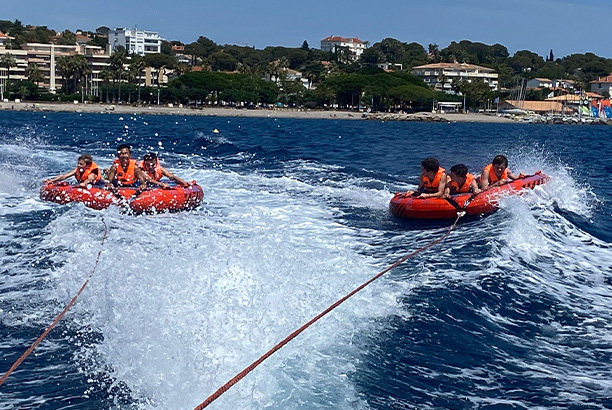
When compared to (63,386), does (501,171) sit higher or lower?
higher

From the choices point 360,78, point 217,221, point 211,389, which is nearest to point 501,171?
point 217,221

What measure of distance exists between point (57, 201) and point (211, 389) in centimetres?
800

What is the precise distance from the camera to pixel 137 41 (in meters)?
133

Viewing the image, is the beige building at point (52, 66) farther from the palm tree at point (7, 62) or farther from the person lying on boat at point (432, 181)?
the person lying on boat at point (432, 181)

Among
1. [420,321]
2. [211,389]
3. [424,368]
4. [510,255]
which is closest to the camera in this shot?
[211,389]

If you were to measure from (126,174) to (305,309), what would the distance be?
6.71 m

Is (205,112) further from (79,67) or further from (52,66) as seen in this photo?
(52,66)

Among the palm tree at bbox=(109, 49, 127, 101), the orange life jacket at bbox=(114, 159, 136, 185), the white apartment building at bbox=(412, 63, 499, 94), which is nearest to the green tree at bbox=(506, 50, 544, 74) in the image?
the white apartment building at bbox=(412, 63, 499, 94)

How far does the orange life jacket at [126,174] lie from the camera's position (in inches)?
478

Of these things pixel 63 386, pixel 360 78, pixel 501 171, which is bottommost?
pixel 63 386

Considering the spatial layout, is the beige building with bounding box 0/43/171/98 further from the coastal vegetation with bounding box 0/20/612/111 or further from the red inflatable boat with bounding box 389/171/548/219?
the red inflatable boat with bounding box 389/171/548/219

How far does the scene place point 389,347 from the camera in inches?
234

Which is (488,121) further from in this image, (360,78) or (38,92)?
(38,92)

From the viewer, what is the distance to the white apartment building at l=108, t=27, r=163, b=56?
128 metres
